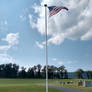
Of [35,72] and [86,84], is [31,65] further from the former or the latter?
[86,84]

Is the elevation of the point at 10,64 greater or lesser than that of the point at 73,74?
greater

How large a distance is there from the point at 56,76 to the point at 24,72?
17504 mm

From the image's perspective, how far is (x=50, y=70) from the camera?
267 feet

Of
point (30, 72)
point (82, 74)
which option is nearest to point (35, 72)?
point (30, 72)

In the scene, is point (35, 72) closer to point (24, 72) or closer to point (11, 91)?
point (24, 72)

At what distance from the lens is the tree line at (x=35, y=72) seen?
265 ft

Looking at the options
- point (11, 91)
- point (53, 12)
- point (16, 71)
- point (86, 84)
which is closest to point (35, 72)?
point (16, 71)

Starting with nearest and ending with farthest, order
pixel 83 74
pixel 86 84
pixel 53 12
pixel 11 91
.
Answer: pixel 53 12, pixel 11 91, pixel 86 84, pixel 83 74

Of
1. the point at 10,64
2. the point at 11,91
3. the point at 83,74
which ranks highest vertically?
the point at 10,64

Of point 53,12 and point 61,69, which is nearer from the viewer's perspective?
point 53,12

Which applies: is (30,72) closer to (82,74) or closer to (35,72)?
(35,72)

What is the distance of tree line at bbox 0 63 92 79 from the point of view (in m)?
80.8

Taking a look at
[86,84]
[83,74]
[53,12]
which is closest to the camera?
[53,12]

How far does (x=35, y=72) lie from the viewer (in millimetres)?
83125
